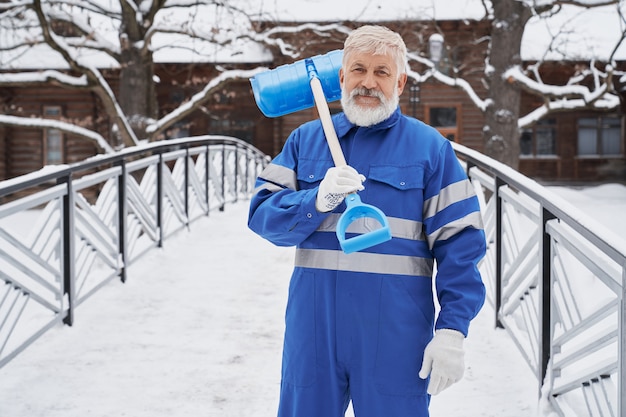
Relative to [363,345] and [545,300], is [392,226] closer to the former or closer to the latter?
[363,345]

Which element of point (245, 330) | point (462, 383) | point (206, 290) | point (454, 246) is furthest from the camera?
point (206, 290)

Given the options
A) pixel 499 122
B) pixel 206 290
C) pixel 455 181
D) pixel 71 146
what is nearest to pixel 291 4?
pixel 71 146

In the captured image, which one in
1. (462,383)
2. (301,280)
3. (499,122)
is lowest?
(462,383)

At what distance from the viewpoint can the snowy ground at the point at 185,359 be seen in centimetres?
370

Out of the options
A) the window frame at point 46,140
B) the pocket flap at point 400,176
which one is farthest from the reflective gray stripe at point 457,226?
the window frame at point 46,140

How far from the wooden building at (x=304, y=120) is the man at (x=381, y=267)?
1813 centimetres

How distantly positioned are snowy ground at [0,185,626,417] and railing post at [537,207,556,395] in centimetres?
25

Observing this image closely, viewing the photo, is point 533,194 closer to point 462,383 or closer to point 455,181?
point 462,383

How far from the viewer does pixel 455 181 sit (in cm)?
224

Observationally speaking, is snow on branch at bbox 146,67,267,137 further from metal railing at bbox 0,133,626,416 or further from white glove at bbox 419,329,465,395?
white glove at bbox 419,329,465,395

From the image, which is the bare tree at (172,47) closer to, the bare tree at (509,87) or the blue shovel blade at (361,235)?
the bare tree at (509,87)

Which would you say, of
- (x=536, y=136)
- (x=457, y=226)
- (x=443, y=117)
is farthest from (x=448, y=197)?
(x=536, y=136)

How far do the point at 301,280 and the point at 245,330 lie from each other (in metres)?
2.77

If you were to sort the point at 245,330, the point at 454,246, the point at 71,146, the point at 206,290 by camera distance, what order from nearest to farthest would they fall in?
1. the point at 454,246
2. the point at 245,330
3. the point at 206,290
4. the point at 71,146
